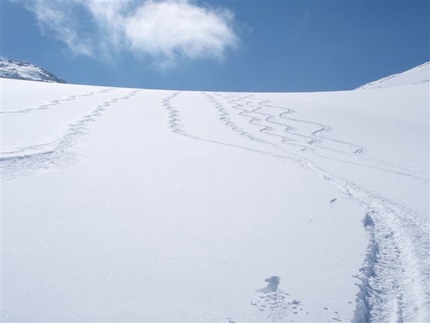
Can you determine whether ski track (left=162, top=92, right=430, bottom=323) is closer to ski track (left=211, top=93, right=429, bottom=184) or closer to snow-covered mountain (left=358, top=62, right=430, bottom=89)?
ski track (left=211, top=93, right=429, bottom=184)

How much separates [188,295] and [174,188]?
1351 mm

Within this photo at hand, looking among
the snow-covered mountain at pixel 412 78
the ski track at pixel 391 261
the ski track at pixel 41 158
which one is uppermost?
the snow-covered mountain at pixel 412 78

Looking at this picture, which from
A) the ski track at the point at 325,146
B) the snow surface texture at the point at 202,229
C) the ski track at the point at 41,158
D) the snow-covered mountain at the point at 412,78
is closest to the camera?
the snow surface texture at the point at 202,229

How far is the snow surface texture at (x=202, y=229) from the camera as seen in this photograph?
67.7 inches

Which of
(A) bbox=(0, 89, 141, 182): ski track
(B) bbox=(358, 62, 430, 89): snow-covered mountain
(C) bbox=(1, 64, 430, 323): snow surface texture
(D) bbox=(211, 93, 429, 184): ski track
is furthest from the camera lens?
(B) bbox=(358, 62, 430, 89): snow-covered mountain

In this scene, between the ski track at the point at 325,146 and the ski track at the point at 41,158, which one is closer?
the ski track at the point at 41,158

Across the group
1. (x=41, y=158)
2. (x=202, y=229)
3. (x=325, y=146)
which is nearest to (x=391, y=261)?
(x=202, y=229)

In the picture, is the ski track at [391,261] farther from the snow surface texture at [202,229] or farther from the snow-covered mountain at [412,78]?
the snow-covered mountain at [412,78]

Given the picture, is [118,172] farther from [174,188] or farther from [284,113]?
[284,113]

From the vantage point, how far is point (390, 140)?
611cm

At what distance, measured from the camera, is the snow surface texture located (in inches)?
67.7

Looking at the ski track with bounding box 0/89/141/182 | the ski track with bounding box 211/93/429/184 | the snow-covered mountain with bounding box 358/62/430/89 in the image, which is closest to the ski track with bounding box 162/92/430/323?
the ski track with bounding box 211/93/429/184

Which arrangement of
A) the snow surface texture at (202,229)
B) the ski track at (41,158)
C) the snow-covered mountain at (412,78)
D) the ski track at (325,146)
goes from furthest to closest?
1. the snow-covered mountain at (412,78)
2. the ski track at (325,146)
3. the ski track at (41,158)
4. the snow surface texture at (202,229)

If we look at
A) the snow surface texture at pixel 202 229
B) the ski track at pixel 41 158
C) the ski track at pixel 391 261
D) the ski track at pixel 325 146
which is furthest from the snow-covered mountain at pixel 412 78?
the ski track at pixel 41 158
